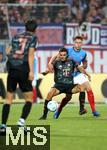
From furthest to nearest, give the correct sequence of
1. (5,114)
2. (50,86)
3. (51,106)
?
1. (50,86)
2. (51,106)
3. (5,114)

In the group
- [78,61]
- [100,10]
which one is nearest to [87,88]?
[78,61]

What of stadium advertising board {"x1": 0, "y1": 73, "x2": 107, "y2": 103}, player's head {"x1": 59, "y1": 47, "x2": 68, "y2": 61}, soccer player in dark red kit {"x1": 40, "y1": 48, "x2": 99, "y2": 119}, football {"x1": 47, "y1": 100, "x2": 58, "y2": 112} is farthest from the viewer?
stadium advertising board {"x1": 0, "y1": 73, "x2": 107, "y2": 103}

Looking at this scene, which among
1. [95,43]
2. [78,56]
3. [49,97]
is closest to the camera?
[49,97]

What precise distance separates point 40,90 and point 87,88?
6.84 meters

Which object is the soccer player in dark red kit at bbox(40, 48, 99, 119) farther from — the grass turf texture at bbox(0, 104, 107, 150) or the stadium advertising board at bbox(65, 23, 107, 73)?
the stadium advertising board at bbox(65, 23, 107, 73)

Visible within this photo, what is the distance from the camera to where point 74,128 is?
15031mm

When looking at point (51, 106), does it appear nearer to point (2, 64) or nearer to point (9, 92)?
point (9, 92)

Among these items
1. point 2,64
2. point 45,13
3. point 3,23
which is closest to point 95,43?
point 45,13

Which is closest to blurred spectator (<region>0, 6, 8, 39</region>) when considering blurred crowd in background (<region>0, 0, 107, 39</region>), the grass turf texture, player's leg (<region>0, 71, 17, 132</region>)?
blurred crowd in background (<region>0, 0, 107, 39</region>)

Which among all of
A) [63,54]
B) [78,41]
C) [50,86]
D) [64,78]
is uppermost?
[78,41]

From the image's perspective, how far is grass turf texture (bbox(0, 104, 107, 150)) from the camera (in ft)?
39.2

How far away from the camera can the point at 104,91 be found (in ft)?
82.8

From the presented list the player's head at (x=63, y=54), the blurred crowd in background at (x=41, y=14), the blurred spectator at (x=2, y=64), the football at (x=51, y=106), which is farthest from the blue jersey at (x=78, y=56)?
the blurred crowd in background at (x=41, y=14)

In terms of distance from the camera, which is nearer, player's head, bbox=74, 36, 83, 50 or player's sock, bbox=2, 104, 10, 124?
player's sock, bbox=2, 104, 10, 124
